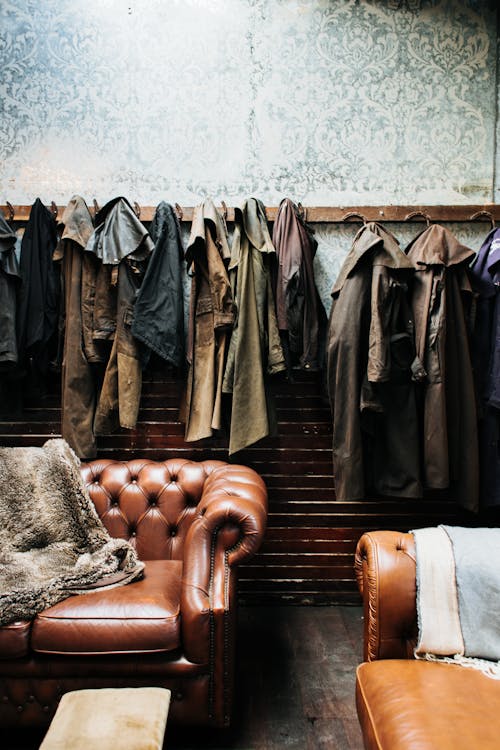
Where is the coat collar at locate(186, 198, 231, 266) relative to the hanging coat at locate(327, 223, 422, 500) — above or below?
above

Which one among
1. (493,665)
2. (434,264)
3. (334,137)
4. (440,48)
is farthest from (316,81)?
(493,665)

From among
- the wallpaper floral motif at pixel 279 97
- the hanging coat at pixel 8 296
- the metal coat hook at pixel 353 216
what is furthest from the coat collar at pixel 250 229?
the hanging coat at pixel 8 296

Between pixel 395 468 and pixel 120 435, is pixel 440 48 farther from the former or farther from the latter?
pixel 120 435

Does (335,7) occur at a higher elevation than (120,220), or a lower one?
higher

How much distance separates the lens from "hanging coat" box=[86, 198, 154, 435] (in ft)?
7.16

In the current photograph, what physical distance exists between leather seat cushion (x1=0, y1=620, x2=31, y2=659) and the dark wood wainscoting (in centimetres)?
104

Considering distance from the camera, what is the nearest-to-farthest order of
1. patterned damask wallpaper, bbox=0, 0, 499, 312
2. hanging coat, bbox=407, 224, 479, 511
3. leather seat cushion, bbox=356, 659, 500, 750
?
leather seat cushion, bbox=356, 659, 500, 750 → hanging coat, bbox=407, 224, 479, 511 → patterned damask wallpaper, bbox=0, 0, 499, 312

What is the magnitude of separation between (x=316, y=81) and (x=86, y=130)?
1.22 m

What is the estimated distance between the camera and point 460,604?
1310mm

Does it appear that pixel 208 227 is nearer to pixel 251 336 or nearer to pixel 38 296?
pixel 251 336

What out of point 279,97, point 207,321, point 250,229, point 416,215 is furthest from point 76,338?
point 416,215

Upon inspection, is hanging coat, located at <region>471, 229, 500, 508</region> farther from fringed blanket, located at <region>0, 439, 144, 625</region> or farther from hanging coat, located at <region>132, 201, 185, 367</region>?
fringed blanket, located at <region>0, 439, 144, 625</region>

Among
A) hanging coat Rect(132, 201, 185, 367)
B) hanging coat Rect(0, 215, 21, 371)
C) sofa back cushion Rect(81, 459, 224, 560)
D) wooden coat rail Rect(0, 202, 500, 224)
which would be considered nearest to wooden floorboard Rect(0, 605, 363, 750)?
sofa back cushion Rect(81, 459, 224, 560)

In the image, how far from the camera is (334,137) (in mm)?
2500
